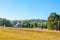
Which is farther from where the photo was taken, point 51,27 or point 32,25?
point 32,25

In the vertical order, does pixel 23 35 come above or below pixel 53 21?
below

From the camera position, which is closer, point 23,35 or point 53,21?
point 23,35

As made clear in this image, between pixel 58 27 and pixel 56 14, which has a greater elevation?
pixel 56 14

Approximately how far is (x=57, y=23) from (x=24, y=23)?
31.4 metres

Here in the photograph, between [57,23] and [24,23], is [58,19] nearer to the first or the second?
[57,23]

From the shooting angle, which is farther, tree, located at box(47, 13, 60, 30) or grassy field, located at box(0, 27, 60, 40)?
tree, located at box(47, 13, 60, 30)

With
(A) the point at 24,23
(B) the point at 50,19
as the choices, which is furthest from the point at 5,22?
(B) the point at 50,19

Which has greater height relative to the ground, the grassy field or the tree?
the tree

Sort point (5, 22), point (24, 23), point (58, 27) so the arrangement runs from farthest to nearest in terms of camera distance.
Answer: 1. point (24, 23)
2. point (5, 22)
3. point (58, 27)

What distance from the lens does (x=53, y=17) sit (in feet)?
205

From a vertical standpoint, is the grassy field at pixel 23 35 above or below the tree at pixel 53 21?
below

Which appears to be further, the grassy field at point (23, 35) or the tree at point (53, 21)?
the tree at point (53, 21)

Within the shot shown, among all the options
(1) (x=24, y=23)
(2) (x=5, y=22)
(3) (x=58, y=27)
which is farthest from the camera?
(1) (x=24, y=23)

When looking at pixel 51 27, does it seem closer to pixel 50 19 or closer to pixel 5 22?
pixel 50 19
